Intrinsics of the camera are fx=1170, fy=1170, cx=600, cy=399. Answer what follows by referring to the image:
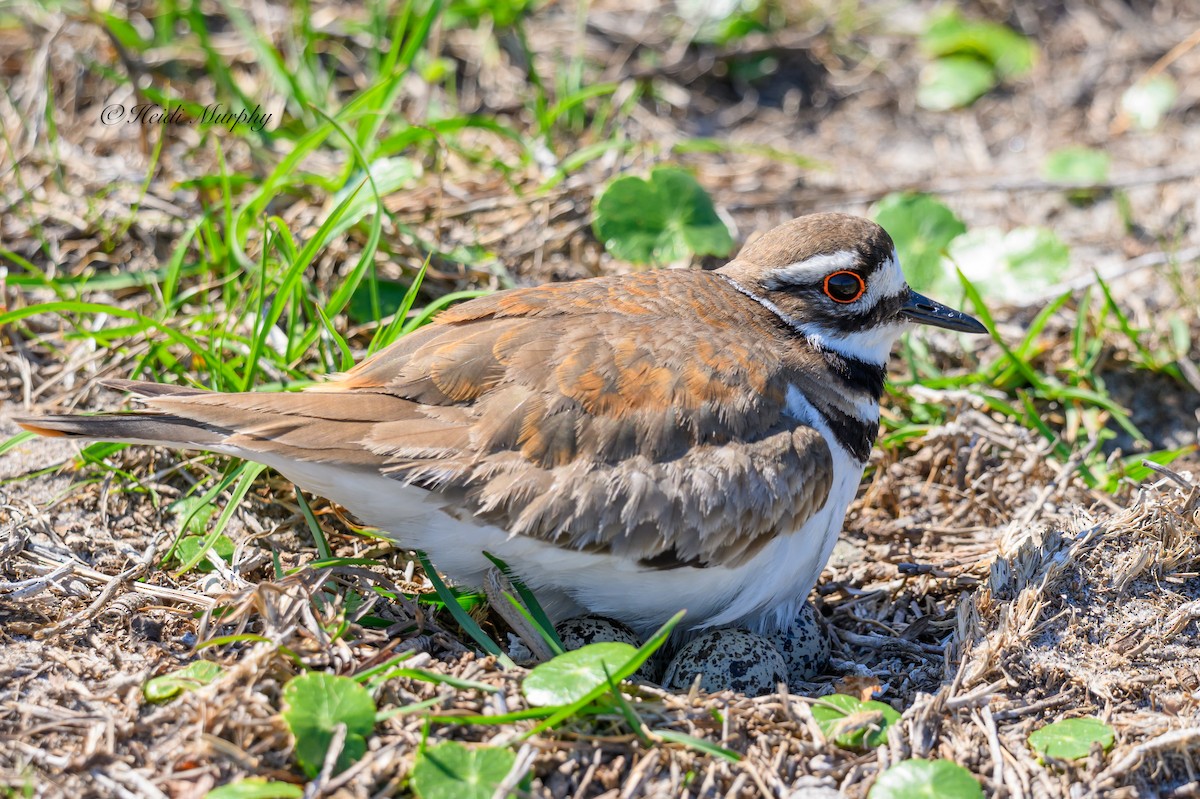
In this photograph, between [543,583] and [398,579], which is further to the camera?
[398,579]

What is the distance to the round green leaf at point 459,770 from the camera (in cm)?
278

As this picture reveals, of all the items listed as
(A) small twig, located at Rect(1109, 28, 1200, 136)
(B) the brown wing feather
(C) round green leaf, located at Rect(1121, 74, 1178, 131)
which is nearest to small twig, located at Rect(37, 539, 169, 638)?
(B) the brown wing feather

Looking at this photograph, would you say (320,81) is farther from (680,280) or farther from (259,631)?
(259,631)

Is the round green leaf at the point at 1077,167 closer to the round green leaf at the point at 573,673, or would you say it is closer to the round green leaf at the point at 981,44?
the round green leaf at the point at 981,44

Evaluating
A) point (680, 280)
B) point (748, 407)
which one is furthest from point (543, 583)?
point (680, 280)

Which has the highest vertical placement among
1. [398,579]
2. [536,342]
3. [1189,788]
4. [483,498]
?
[536,342]

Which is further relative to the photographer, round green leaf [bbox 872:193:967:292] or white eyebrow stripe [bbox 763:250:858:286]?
round green leaf [bbox 872:193:967:292]

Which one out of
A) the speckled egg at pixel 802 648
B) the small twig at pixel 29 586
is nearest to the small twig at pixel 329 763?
the small twig at pixel 29 586

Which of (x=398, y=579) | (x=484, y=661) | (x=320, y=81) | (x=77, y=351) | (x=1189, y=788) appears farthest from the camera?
(x=320, y=81)

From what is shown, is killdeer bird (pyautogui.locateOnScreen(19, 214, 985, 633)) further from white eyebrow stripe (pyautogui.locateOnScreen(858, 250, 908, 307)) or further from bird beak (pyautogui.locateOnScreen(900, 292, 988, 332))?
bird beak (pyautogui.locateOnScreen(900, 292, 988, 332))

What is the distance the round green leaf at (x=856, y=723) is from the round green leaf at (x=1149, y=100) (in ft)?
14.9

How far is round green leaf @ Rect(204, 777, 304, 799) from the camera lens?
8.91ft

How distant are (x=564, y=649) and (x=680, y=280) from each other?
132 centimetres

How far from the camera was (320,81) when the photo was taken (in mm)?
5859
